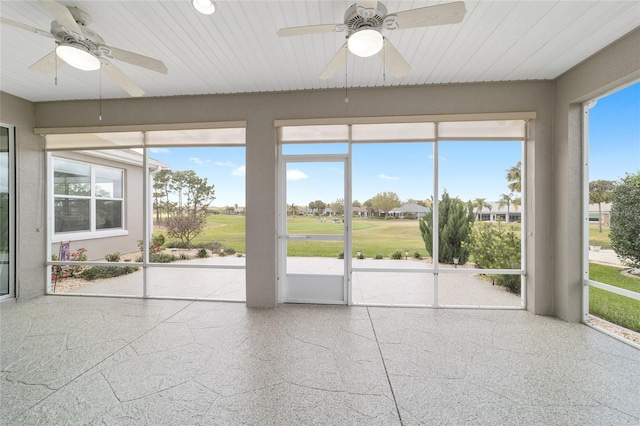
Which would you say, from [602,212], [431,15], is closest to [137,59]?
[431,15]

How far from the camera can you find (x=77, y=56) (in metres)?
2.18

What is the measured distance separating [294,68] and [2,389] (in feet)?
12.7

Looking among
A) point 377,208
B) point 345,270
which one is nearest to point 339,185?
point 377,208

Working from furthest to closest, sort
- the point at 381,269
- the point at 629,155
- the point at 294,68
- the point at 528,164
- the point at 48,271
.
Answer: the point at 48,271 → the point at 381,269 → the point at 528,164 → the point at 294,68 → the point at 629,155

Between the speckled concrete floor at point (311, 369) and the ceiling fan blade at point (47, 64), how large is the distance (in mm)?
2615

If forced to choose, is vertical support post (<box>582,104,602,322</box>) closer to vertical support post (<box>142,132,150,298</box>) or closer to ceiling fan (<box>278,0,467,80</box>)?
ceiling fan (<box>278,0,467,80</box>)

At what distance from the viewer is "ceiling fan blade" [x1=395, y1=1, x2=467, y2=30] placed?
176 cm

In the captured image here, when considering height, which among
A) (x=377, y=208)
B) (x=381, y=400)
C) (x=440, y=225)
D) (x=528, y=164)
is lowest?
(x=381, y=400)

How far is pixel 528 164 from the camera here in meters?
3.68

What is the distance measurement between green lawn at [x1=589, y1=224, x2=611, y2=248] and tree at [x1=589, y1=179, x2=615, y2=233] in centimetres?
4

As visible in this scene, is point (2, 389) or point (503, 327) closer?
point (2, 389)

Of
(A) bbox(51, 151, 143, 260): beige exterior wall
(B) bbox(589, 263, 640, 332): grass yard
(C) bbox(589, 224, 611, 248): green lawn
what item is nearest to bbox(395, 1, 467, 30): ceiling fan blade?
(C) bbox(589, 224, 611, 248): green lawn

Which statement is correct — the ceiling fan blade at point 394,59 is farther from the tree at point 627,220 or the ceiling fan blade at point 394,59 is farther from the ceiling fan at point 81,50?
the tree at point 627,220

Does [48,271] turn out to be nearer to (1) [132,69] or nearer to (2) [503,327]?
(1) [132,69]
